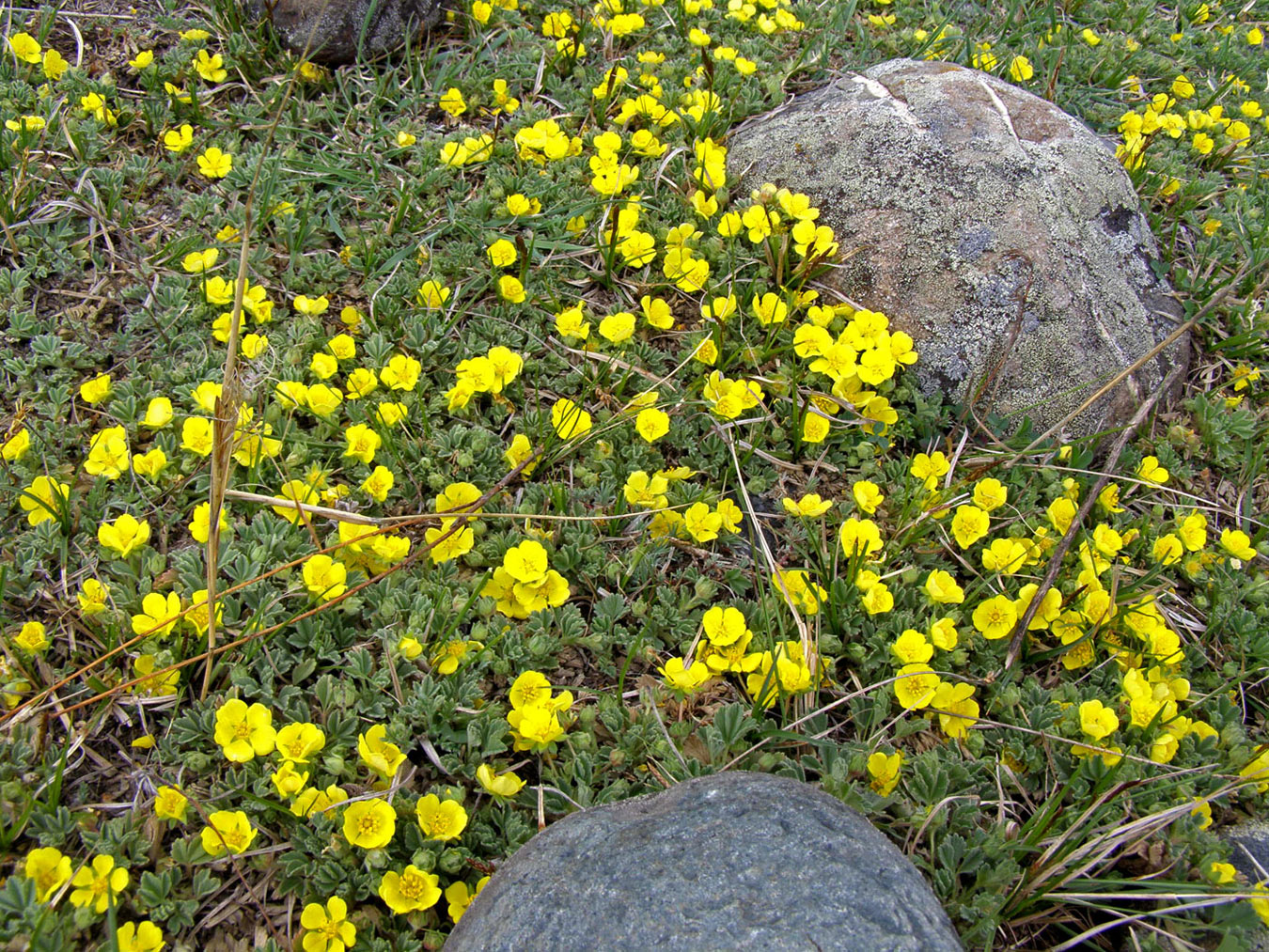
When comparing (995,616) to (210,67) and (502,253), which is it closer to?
(502,253)

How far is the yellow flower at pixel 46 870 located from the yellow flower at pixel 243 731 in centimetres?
42

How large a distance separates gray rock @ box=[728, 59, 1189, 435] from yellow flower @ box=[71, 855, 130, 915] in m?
3.05

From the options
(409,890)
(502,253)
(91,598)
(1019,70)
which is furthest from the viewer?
(1019,70)

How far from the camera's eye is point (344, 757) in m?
2.49

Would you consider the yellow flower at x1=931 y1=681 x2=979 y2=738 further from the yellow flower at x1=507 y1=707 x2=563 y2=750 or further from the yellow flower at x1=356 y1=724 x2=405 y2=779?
the yellow flower at x1=356 y1=724 x2=405 y2=779

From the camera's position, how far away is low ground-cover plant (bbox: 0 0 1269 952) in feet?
7.73

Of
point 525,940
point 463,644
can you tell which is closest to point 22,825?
point 463,644

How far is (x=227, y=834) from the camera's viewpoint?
2262mm

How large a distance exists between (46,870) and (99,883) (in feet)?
0.42

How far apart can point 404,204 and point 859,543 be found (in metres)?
2.30

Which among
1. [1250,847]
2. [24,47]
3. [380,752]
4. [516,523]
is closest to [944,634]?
[1250,847]

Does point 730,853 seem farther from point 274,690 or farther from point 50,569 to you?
point 50,569

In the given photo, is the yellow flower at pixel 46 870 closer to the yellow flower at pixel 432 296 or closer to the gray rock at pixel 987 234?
the yellow flower at pixel 432 296

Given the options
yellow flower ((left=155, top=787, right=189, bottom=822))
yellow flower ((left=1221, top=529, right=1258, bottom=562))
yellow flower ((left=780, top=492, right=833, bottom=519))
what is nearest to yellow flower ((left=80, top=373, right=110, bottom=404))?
yellow flower ((left=155, top=787, right=189, bottom=822))
